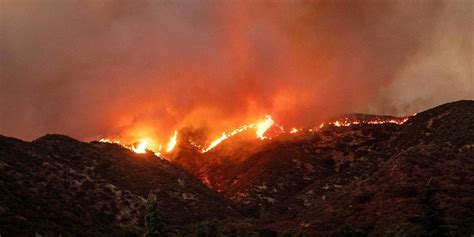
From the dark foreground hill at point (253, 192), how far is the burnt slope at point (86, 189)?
30cm

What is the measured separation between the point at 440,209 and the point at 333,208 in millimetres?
26691

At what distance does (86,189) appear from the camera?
441 ft

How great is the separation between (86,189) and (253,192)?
6031cm

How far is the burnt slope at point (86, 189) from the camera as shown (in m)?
108

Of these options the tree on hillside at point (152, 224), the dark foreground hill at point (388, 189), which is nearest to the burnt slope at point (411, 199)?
the dark foreground hill at point (388, 189)

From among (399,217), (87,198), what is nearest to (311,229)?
(399,217)

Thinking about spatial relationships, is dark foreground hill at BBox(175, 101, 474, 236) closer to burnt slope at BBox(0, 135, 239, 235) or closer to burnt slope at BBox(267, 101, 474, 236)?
burnt slope at BBox(267, 101, 474, 236)

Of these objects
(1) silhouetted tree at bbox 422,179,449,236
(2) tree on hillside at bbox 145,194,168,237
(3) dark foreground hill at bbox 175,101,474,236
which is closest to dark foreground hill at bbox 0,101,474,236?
(1) silhouetted tree at bbox 422,179,449,236

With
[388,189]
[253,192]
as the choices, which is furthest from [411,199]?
[253,192]

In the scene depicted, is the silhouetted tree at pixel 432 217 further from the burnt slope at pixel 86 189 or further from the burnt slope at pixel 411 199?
the burnt slope at pixel 86 189

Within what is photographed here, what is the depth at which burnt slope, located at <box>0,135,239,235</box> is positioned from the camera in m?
108

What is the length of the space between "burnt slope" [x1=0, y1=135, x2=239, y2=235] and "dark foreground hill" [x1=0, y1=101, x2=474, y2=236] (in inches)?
12.0

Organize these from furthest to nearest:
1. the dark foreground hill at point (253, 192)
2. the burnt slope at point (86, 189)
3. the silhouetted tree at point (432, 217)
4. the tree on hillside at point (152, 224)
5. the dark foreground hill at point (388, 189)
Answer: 1. the burnt slope at point (86, 189)
2. the dark foreground hill at point (253, 192)
3. the dark foreground hill at point (388, 189)
4. the silhouetted tree at point (432, 217)
5. the tree on hillside at point (152, 224)

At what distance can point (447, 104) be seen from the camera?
197250 mm
